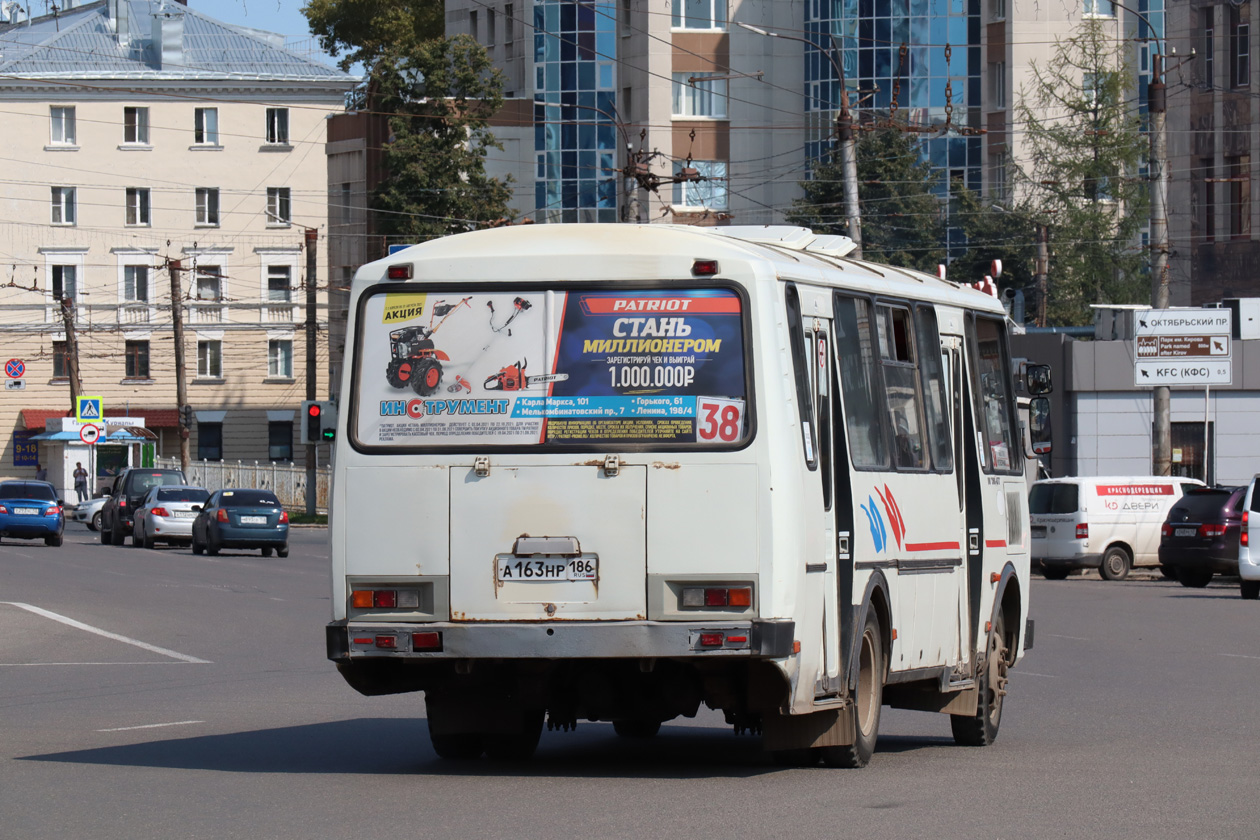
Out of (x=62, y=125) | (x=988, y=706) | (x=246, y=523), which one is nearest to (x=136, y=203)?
(x=62, y=125)

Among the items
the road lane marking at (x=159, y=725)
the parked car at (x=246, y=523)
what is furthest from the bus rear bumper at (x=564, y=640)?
the parked car at (x=246, y=523)

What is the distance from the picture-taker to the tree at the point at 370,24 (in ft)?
299

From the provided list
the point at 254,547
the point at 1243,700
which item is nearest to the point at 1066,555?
the point at 254,547

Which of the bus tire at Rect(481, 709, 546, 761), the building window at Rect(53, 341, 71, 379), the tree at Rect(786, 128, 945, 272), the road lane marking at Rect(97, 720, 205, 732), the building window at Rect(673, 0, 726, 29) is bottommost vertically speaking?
the road lane marking at Rect(97, 720, 205, 732)

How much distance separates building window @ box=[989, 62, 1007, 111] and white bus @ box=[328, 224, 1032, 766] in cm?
6918

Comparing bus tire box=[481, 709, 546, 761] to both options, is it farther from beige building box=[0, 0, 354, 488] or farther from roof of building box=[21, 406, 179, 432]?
roof of building box=[21, 406, 179, 432]

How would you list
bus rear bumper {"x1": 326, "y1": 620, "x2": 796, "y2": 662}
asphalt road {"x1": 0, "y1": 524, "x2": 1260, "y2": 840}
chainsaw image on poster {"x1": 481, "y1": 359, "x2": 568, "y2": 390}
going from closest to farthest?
asphalt road {"x1": 0, "y1": 524, "x2": 1260, "y2": 840} → bus rear bumper {"x1": 326, "y1": 620, "x2": 796, "y2": 662} → chainsaw image on poster {"x1": 481, "y1": 359, "x2": 568, "y2": 390}

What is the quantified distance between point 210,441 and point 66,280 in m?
9.03

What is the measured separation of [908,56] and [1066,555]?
4161 cm

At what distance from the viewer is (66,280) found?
89000 millimetres

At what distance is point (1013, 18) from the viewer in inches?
3039

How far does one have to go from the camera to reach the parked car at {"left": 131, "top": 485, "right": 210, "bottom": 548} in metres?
47.0

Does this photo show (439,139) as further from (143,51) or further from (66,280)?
(66,280)

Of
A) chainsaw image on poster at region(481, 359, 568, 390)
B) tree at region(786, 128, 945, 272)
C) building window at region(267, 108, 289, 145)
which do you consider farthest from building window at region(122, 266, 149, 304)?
chainsaw image on poster at region(481, 359, 568, 390)
